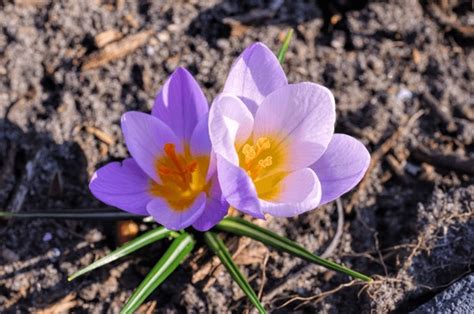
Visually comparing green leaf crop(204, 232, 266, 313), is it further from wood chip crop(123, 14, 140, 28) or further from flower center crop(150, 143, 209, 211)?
wood chip crop(123, 14, 140, 28)

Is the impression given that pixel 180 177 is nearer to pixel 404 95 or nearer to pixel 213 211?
pixel 213 211

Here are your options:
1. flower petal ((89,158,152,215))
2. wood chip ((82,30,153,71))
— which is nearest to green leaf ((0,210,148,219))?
flower petal ((89,158,152,215))

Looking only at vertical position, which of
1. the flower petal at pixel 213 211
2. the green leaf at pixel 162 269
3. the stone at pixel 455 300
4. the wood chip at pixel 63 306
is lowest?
the stone at pixel 455 300

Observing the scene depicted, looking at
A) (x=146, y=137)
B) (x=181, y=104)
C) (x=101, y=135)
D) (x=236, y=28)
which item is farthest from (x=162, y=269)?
(x=236, y=28)

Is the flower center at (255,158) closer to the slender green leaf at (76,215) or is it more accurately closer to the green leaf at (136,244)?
the green leaf at (136,244)

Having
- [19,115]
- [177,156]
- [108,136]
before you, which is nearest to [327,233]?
[177,156]

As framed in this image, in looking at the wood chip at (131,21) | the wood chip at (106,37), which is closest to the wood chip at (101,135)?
the wood chip at (106,37)

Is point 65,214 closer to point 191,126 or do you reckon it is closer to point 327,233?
point 191,126

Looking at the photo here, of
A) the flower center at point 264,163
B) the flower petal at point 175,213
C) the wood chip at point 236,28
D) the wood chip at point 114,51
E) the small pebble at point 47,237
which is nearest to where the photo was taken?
the flower petal at point 175,213
